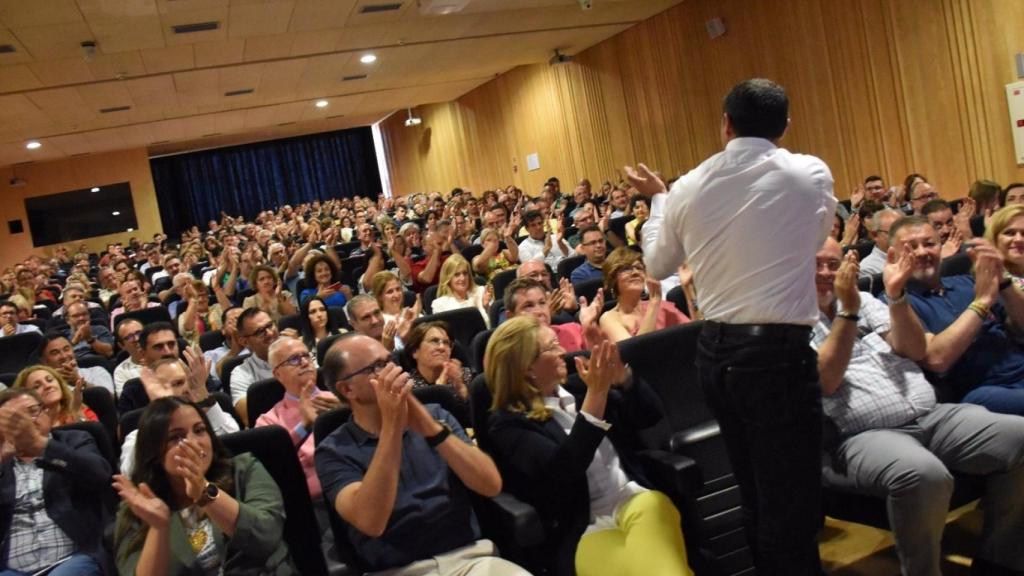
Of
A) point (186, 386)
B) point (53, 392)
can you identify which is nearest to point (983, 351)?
point (186, 386)

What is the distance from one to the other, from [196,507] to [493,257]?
15.1 ft

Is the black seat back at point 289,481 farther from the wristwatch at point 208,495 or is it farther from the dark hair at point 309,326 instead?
the dark hair at point 309,326

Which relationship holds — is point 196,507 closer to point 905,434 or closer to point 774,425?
point 774,425

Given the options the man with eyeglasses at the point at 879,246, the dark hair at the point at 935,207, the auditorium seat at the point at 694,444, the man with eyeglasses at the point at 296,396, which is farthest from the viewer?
the dark hair at the point at 935,207

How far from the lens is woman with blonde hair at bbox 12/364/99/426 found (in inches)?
137

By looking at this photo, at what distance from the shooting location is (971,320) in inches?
108

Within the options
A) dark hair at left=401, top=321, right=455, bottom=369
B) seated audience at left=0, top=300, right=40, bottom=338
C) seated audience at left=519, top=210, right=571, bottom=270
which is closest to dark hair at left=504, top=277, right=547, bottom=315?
dark hair at left=401, top=321, right=455, bottom=369

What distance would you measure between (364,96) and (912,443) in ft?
42.8

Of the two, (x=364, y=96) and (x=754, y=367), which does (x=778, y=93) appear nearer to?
(x=754, y=367)

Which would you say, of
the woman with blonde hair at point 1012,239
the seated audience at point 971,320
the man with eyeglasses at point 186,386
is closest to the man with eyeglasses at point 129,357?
the man with eyeglasses at point 186,386

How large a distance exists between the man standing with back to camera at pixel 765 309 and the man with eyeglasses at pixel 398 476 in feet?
2.19

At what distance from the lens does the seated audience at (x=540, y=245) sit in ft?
23.8

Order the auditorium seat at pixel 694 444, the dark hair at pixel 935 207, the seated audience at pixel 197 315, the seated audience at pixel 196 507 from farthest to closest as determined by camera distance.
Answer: the seated audience at pixel 197 315 < the dark hair at pixel 935 207 < the auditorium seat at pixel 694 444 < the seated audience at pixel 196 507

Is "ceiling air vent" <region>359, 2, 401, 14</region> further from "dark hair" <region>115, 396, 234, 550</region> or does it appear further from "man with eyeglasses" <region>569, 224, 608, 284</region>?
"dark hair" <region>115, 396, 234, 550</region>
